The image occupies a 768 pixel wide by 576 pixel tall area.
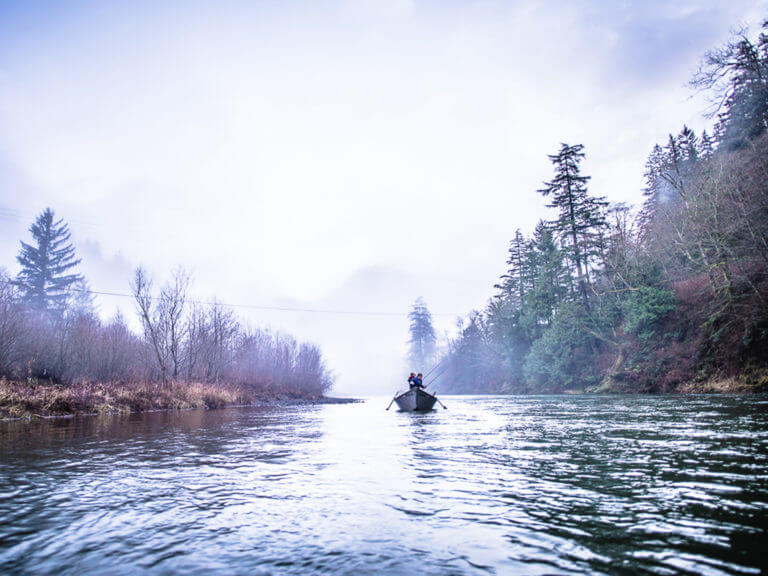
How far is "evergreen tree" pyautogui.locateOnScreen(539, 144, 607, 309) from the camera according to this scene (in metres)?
36.0

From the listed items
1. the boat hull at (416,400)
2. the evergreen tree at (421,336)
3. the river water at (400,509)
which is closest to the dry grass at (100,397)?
the river water at (400,509)

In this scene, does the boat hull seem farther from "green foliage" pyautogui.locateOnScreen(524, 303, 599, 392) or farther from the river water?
"green foliage" pyautogui.locateOnScreen(524, 303, 599, 392)

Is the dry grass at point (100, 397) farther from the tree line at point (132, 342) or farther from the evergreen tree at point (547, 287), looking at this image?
the evergreen tree at point (547, 287)

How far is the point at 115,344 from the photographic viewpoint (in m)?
24.3

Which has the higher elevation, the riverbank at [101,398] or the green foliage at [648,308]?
the green foliage at [648,308]

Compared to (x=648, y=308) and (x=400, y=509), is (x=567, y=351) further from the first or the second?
(x=400, y=509)

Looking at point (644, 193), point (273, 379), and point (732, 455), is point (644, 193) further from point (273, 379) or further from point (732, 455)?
point (732, 455)

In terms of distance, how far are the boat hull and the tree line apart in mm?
13877

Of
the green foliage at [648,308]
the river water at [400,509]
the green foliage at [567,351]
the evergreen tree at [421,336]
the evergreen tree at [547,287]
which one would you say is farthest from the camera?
the evergreen tree at [421,336]

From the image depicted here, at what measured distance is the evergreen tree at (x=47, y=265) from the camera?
48625 millimetres

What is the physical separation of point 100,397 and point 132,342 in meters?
9.44

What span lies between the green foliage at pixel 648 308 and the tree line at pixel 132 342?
26.9 meters

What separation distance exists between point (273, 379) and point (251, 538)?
121ft

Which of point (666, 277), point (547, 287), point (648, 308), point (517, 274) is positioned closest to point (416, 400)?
point (648, 308)
